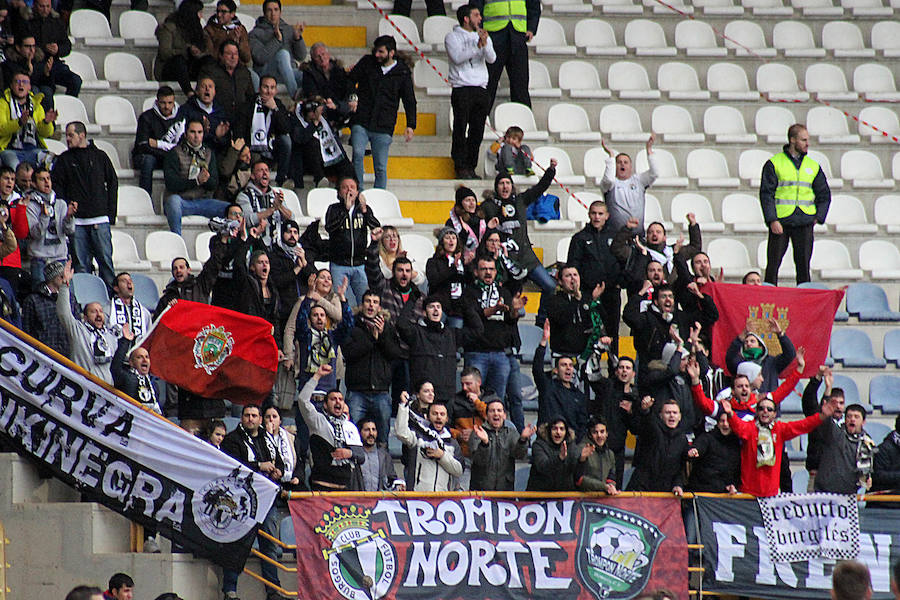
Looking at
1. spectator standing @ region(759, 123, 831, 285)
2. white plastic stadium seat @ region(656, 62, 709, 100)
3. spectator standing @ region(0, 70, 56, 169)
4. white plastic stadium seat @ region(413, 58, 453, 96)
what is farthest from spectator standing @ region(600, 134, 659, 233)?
spectator standing @ region(0, 70, 56, 169)

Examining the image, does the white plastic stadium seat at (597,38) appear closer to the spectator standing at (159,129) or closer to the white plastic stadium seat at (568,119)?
the white plastic stadium seat at (568,119)

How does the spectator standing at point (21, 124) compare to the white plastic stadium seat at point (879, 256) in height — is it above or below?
above

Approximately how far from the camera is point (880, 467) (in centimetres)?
1380

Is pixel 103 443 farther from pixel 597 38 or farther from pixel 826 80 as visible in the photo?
pixel 826 80

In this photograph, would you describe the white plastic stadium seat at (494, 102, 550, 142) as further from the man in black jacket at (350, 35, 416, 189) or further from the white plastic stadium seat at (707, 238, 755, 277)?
the white plastic stadium seat at (707, 238, 755, 277)

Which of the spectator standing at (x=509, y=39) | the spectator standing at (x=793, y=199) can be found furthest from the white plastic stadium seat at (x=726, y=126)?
the spectator standing at (x=793, y=199)

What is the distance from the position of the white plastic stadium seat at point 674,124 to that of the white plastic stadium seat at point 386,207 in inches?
142

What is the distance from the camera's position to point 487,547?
1266cm

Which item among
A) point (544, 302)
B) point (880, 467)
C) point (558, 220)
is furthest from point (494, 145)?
point (880, 467)

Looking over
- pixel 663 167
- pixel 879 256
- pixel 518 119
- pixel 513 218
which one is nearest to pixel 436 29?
pixel 518 119

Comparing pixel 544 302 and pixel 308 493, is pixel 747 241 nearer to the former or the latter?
pixel 544 302

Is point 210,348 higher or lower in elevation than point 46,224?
lower

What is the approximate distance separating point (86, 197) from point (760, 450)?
21.1 feet

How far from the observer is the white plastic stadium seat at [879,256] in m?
18.2
